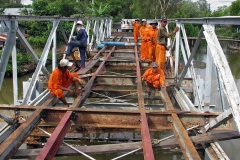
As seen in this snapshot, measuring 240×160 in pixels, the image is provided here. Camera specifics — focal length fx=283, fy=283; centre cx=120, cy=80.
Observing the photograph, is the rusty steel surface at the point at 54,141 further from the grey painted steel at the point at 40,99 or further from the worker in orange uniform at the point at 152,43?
the worker in orange uniform at the point at 152,43

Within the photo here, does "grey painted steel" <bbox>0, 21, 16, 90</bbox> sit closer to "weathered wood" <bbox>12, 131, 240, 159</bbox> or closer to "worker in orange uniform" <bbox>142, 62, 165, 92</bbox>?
"weathered wood" <bbox>12, 131, 240, 159</bbox>

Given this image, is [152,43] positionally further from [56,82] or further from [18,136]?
[18,136]

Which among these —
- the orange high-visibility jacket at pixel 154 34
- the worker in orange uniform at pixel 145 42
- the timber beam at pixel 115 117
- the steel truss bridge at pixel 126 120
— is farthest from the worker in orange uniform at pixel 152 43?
the timber beam at pixel 115 117

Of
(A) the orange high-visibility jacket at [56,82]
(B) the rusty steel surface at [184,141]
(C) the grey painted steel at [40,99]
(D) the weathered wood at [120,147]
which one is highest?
(A) the orange high-visibility jacket at [56,82]

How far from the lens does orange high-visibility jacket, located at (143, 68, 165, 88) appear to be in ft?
17.9

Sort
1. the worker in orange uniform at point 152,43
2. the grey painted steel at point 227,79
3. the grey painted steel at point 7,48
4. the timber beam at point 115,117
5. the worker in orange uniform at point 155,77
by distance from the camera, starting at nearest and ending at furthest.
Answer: the grey painted steel at point 227,79
the grey painted steel at point 7,48
the timber beam at point 115,117
the worker in orange uniform at point 155,77
the worker in orange uniform at point 152,43

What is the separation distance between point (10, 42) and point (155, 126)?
222cm

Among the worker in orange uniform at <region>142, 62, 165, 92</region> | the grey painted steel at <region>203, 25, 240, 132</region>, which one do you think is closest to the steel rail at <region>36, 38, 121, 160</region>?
the grey painted steel at <region>203, 25, 240, 132</region>

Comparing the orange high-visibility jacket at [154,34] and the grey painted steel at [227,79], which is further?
the orange high-visibility jacket at [154,34]

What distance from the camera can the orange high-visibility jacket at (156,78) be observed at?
5465mm

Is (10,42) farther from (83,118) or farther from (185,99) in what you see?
(185,99)

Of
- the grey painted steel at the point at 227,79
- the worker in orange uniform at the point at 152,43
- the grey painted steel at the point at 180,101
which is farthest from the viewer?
the worker in orange uniform at the point at 152,43

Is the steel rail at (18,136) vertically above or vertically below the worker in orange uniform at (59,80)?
below

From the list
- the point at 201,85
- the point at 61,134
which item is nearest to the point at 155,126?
the point at 61,134
